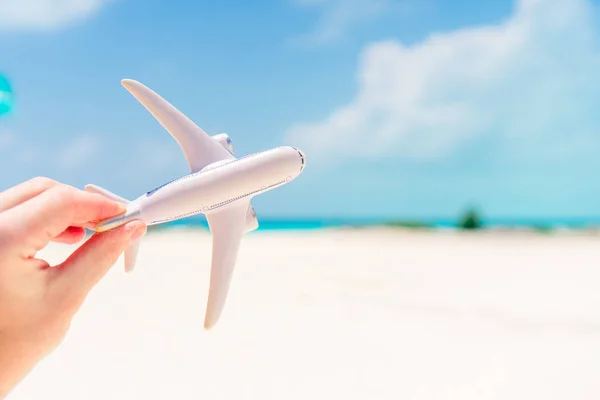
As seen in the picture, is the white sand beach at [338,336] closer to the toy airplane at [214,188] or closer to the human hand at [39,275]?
the toy airplane at [214,188]

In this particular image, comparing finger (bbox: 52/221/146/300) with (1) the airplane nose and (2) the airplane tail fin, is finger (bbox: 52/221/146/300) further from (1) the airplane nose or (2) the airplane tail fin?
(1) the airplane nose

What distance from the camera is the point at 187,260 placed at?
15.8ft

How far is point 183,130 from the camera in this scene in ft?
3.47

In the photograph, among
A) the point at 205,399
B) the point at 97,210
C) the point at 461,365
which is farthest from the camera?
the point at 461,365

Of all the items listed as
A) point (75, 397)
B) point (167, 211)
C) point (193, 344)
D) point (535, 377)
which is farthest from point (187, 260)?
point (167, 211)

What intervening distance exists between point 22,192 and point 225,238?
353 millimetres

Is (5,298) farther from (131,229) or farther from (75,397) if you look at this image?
(75,397)

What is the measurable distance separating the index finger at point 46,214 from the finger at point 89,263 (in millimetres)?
38

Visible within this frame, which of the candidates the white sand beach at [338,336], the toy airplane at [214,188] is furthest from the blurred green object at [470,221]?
the toy airplane at [214,188]

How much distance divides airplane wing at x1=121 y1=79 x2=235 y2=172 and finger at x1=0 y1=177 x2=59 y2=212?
0.26m

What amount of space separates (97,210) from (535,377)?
5.96 ft

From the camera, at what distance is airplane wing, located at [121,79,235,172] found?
1.04 metres

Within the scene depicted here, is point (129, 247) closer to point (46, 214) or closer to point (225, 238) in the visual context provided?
point (225, 238)

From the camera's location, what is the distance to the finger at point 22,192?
2.62ft
